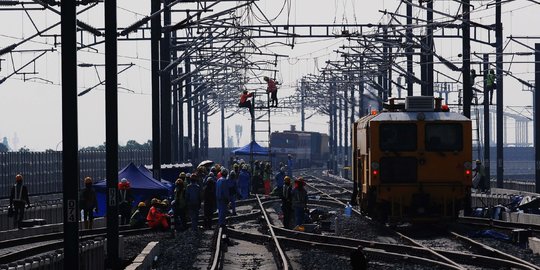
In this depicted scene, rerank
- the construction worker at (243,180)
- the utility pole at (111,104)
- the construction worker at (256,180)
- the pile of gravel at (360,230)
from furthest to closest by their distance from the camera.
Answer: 1. the construction worker at (256,180)
2. the construction worker at (243,180)
3. the pile of gravel at (360,230)
4. the utility pole at (111,104)

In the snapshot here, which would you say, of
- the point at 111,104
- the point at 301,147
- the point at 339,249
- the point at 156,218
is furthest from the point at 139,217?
the point at 301,147

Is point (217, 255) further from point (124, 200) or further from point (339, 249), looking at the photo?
point (124, 200)

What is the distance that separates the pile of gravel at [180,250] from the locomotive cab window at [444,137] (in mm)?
6067

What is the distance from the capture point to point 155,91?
148ft

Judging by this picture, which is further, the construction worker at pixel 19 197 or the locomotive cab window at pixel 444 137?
the construction worker at pixel 19 197

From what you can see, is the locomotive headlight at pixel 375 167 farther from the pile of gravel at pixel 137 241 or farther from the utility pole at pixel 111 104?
the utility pole at pixel 111 104

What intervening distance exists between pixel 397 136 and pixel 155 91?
15.7 m

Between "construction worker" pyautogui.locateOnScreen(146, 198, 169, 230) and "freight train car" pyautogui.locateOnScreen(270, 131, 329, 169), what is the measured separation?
236ft

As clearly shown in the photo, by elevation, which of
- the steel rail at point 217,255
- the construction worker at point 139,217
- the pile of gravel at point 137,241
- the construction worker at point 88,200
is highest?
the construction worker at point 88,200

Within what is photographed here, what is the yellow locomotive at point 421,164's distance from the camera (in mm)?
31031

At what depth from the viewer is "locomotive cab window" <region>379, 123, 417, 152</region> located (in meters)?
31.1

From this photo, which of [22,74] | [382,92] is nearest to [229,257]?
[22,74]

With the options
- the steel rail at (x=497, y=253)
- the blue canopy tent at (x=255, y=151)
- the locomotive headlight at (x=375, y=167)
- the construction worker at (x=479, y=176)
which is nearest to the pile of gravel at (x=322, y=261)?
the steel rail at (x=497, y=253)

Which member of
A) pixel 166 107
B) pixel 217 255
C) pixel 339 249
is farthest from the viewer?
pixel 166 107
